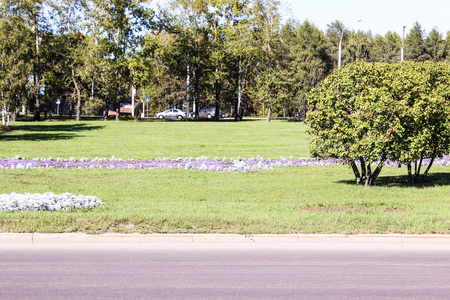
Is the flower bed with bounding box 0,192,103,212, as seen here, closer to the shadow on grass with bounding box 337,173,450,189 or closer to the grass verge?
the grass verge

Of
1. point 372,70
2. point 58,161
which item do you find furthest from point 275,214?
point 58,161

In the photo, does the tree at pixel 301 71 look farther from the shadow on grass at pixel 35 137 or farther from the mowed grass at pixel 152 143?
the shadow on grass at pixel 35 137

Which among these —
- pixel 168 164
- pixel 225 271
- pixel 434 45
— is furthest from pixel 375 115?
pixel 434 45

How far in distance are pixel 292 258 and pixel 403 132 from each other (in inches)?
306

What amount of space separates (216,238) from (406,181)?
10078 millimetres

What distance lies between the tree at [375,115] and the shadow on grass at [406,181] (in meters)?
1.17

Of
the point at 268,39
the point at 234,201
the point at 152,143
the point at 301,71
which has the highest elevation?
the point at 268,39

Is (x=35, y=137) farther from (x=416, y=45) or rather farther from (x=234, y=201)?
(x=416, y=45)

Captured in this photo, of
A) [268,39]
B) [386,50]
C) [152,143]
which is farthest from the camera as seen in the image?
[386,50]

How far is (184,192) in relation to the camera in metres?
13.2

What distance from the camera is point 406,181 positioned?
1628cm

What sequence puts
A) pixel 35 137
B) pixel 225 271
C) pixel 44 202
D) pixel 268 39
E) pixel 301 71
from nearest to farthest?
pixel 225 271, pixel 44 202, pixel 35 137, pixel 268 39, pixel 301 71

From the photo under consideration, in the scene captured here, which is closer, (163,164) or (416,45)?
(163,164)

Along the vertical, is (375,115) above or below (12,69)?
below
